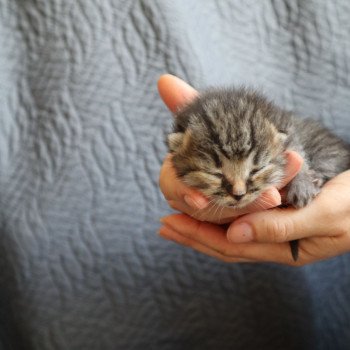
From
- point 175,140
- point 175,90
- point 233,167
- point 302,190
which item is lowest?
point 302,190

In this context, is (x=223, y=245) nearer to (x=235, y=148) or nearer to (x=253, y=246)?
(x=253, y=246)

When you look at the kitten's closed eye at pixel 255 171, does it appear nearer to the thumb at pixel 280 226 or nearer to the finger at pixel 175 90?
the thumb at pixel 280 226

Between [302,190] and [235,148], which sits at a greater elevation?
[235,148]

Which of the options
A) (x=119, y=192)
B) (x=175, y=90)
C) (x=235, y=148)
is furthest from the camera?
(x=119, y=192)

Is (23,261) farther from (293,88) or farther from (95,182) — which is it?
(293,88)

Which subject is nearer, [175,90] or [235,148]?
[235,148]

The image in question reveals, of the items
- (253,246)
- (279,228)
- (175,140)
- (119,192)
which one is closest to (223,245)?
(253,246)

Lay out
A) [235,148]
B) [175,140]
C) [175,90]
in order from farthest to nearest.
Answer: [175,90], [175,140], [235,148]
